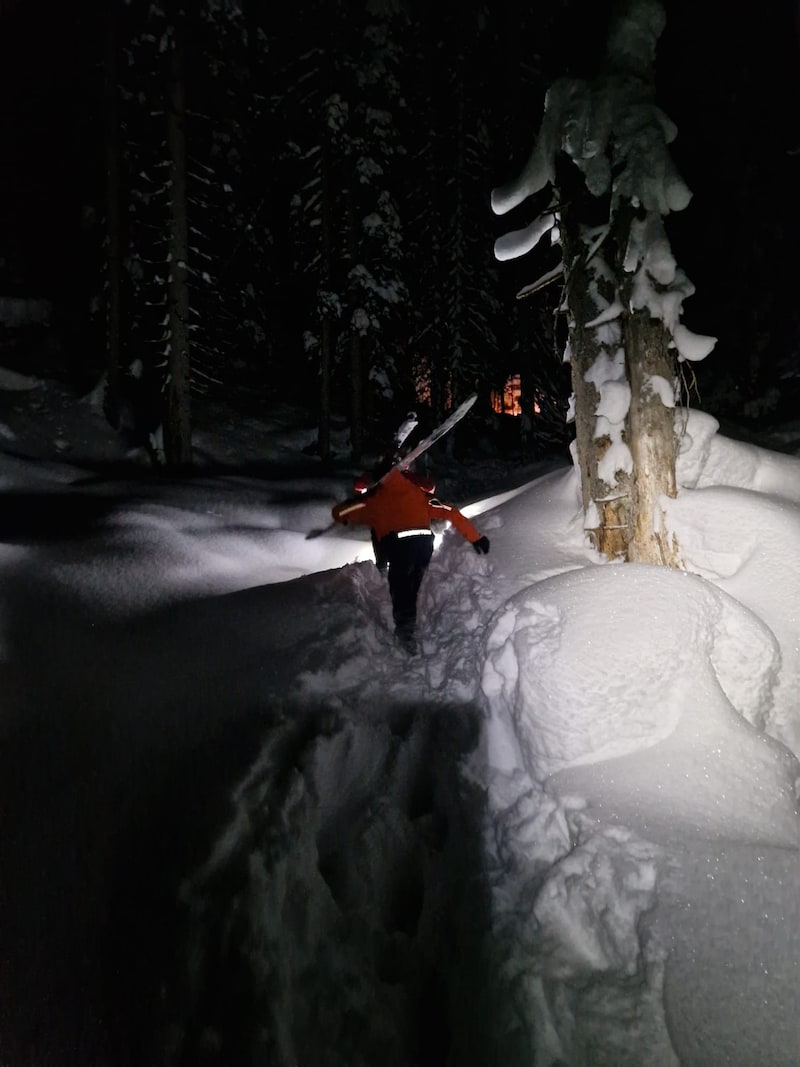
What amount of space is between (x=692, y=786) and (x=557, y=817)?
77cm

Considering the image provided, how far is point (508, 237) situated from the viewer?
6254 mm

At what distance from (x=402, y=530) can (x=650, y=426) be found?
231 centimetres

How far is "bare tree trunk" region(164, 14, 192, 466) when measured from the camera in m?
12.9

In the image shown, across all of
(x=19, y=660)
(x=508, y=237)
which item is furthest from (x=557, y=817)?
(x=508, y=237)

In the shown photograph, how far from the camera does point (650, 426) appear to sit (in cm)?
572

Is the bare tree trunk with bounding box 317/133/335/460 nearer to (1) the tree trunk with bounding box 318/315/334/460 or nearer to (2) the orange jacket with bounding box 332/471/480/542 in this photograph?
(1) the tree trunk with bounding box 318/315/334/460

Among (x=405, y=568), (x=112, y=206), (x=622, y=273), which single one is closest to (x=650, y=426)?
(x=622, y=273)

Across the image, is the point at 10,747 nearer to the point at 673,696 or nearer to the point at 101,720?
the point at 101,720

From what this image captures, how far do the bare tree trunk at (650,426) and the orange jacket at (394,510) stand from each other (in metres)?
1.46

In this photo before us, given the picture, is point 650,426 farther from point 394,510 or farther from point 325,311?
point 325,311

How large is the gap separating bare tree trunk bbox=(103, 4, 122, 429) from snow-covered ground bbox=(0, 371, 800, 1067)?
11.0m

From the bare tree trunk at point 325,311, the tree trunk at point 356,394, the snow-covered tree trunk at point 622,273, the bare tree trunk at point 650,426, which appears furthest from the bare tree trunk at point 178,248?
the bare tree trunk at point 650,426

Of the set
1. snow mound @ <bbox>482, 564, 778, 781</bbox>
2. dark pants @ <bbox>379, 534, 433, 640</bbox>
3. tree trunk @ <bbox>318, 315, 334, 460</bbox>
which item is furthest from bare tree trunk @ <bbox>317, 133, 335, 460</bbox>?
snow mound @ <bbox>482, 564, 778, 781</bbox>

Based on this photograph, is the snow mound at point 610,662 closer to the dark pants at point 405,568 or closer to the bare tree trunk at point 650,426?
the bare tree trunk at point 650,426
